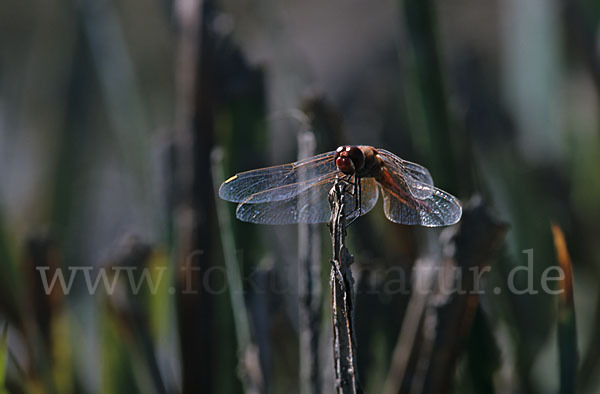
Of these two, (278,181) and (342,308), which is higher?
(278,181)

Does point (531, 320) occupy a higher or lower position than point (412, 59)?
lower

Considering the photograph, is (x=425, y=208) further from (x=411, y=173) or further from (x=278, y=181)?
(x=278, y=181)

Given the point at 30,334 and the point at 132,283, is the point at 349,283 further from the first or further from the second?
the point at 30,334

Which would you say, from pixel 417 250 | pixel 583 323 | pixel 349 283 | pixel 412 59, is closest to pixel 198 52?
pixel 412 59

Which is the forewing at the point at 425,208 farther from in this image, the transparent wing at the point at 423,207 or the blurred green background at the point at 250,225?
the blurred green background at the point at 250,225

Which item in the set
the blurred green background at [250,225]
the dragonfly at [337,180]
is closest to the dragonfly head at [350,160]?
the dragonfly at [337,180]

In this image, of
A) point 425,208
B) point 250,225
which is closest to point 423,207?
point 425,208
